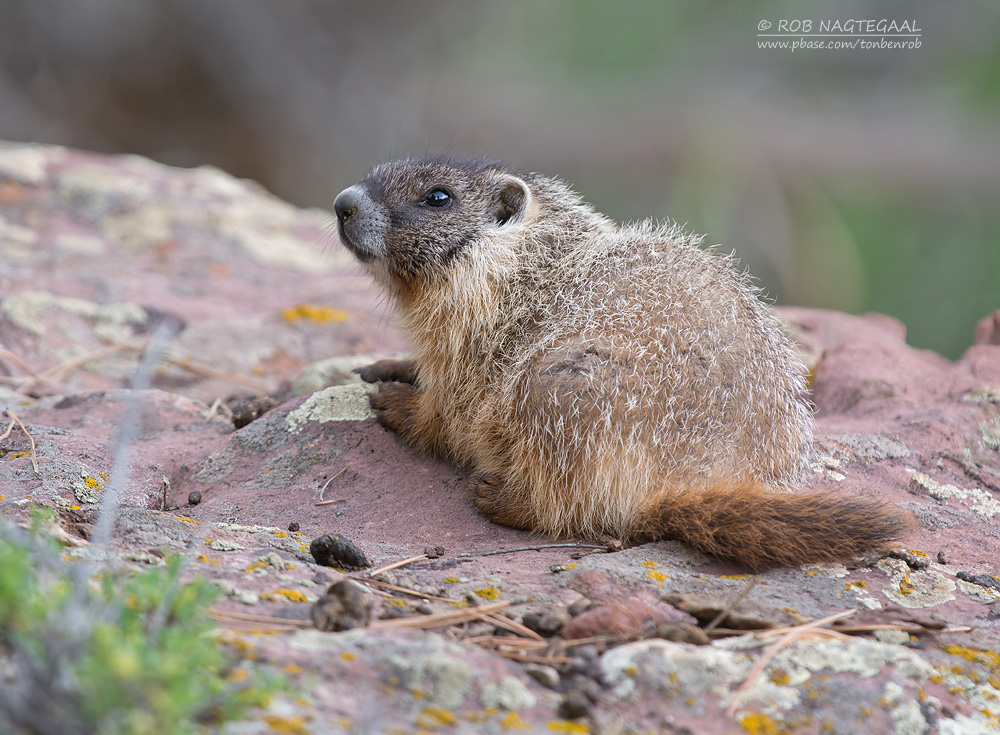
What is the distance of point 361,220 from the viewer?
481 centimetres

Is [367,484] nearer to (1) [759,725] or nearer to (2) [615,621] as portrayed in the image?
(2) [615,621]

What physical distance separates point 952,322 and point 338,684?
13.5 meters

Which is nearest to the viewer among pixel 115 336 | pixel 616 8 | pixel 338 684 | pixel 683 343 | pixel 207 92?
pixel 338 684

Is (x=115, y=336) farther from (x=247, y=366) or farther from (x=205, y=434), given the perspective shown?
(x=205, y=434)

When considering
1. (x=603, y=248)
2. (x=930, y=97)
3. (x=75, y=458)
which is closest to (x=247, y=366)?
(x=75, y=458)

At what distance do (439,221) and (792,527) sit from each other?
2453 millimetres

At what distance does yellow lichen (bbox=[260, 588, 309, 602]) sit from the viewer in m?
2.72

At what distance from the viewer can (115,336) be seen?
6.08 meters

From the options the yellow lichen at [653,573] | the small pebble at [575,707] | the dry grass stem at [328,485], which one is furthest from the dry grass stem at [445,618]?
the dry grass stem at [328,485]

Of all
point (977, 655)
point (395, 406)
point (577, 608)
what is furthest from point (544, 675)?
point (395, 406)

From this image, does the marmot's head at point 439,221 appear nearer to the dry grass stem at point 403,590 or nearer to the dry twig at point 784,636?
the dry grass stem at point 403,590

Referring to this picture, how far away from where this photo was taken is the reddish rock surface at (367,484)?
2424mm

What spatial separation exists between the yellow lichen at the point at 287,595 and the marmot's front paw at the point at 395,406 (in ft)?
6.27

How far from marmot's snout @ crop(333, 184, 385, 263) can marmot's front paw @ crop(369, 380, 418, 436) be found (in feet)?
2.48
